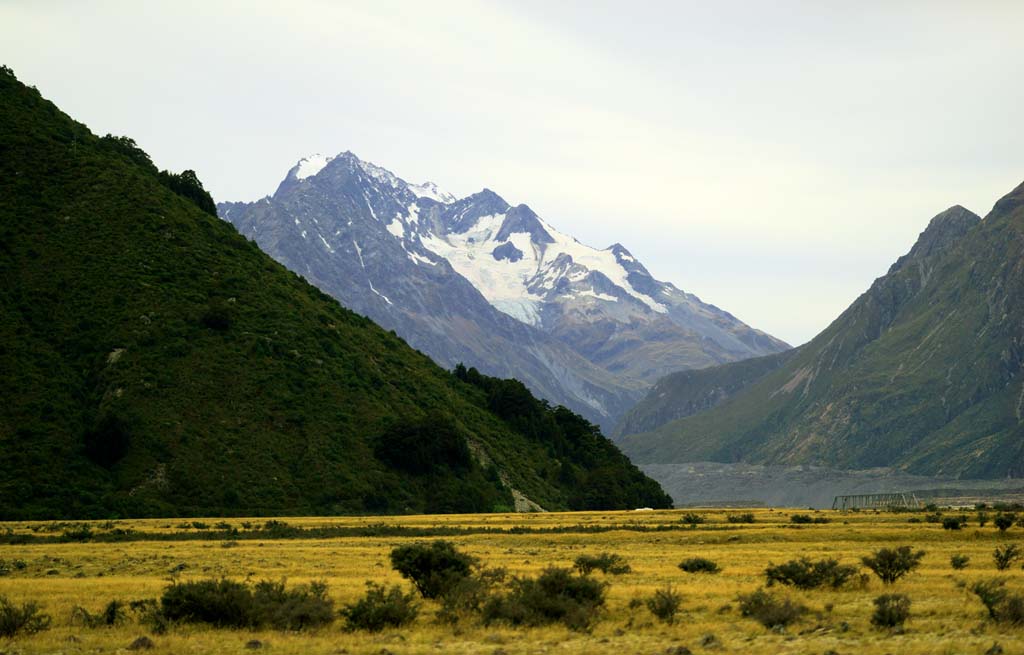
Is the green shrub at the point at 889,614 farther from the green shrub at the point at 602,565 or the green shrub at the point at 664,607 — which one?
the green shrub at the point at 602,565

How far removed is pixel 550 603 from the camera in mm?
33906

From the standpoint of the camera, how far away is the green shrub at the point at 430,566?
39.0m

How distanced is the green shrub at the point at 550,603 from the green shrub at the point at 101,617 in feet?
37.0

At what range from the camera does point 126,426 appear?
103250 millimetres

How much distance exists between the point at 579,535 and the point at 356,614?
127 ft

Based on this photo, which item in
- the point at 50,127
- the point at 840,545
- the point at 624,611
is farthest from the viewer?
the point at 50,127

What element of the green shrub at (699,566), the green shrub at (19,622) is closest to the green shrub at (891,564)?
the green shrub at (699,566)

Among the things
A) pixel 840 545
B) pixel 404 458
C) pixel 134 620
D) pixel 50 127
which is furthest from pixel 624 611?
pixel 50 127

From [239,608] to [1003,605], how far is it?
21990 millimetres

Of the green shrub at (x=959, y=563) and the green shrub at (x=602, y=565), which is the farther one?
the green shrub at (x=602, y=565)

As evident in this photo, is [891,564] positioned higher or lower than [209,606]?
lower

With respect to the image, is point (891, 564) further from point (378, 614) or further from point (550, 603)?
point (378, 614)

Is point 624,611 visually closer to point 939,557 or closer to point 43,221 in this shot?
point 939,557

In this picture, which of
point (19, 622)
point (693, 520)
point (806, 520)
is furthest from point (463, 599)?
point (693, 520)
